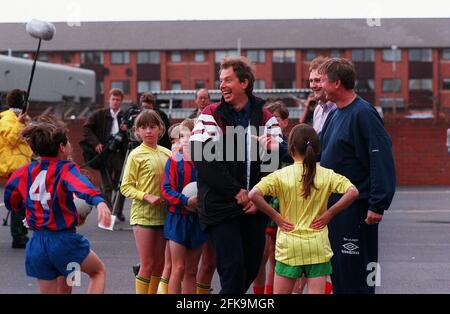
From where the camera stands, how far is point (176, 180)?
309 inches

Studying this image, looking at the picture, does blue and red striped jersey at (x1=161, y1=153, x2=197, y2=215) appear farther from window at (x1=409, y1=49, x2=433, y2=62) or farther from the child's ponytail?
window at (x1=409, y1=49, x2=433, y2=62)

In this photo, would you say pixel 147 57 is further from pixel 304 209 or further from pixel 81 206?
pixel 304 209

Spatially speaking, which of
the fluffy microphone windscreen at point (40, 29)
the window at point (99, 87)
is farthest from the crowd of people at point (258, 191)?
the window at point (99, 87)

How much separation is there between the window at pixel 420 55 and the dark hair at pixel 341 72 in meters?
68.8

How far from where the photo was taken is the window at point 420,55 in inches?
2926

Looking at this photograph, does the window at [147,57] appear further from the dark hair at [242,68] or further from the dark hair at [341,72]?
the dark hair at [341,72]

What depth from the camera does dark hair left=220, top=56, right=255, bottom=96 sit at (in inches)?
272

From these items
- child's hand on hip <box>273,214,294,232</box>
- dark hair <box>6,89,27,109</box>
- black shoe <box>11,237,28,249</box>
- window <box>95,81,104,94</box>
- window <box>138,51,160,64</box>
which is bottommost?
black shoe <box>11,237,28,249</box>

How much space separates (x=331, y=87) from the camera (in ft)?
22.4

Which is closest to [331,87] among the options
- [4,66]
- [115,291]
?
[115,291]

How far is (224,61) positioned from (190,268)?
169cm

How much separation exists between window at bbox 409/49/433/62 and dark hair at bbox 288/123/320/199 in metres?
69.3

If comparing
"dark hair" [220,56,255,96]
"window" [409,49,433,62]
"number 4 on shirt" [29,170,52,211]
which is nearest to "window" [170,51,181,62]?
"window" [409,49,433,62]

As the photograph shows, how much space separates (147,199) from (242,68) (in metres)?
1.53
